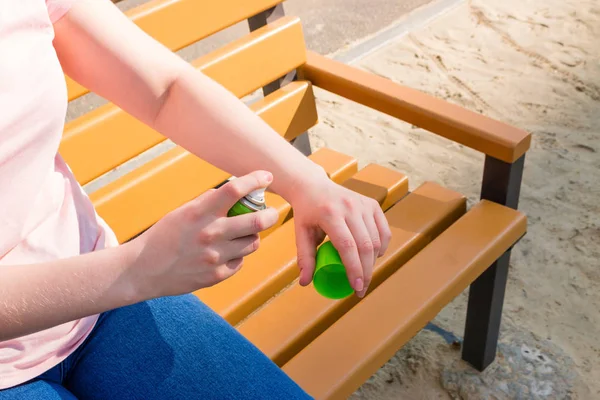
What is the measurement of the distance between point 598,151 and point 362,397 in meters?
1.57

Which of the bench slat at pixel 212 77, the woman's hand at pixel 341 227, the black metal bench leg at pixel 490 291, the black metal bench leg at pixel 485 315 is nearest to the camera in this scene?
the woman's hand at pixel 341 227

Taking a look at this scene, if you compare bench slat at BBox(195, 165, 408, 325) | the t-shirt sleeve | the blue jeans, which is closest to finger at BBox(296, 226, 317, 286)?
the blue jeans

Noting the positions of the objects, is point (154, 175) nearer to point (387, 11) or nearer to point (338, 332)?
point (338, 332)

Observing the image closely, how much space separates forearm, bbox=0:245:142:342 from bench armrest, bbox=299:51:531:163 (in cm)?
100

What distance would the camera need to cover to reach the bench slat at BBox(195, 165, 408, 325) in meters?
1.55

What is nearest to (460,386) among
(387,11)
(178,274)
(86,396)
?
(86,396)

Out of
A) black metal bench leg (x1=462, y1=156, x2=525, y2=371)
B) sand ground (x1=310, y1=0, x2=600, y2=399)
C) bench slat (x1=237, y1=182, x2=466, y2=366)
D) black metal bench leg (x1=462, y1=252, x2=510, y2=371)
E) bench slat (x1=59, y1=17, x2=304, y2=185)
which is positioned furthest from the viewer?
sand ground (x1=310, y1=0, x2=600, y2=399)

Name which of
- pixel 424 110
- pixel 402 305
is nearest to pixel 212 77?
pixel 424 110

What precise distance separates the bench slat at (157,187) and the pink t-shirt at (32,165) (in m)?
0.47

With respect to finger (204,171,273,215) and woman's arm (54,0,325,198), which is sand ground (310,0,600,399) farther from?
finger (204,171,273,215)

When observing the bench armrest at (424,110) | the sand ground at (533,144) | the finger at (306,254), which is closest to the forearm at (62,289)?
the finger at (306,254)

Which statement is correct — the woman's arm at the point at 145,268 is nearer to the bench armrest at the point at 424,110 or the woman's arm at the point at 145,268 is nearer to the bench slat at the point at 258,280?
the bench slat at the point at 258,280

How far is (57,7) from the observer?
1148 millimetres

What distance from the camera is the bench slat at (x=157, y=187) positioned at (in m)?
1.63
